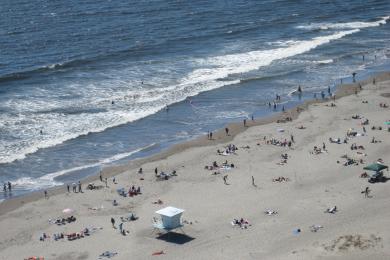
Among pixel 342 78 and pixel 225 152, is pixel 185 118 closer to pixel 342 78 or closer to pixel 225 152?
pixel 225 152

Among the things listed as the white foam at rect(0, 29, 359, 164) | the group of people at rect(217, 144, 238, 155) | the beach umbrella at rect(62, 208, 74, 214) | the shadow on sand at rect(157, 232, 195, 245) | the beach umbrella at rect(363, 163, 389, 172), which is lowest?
the shadow on sand at rect(157, 232, 195, 245)

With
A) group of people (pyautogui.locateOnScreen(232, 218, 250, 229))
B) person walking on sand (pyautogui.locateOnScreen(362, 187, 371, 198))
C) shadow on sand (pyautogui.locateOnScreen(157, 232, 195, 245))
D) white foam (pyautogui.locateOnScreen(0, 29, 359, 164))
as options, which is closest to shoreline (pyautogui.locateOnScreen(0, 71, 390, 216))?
white foam (pyautogui.locateOnScreen(0, 29, 359, 164))

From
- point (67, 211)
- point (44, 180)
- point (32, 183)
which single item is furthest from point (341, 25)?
point (67, 211)

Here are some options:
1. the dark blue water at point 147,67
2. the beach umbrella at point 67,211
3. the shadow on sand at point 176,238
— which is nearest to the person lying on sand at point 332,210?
the shadow on sand at point 176,238

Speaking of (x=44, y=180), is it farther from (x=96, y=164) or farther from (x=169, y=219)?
(x=169, y=219)

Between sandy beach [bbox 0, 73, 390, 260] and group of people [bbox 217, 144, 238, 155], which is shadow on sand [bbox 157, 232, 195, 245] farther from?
group of people [bbox 217, 144, 238, 155]

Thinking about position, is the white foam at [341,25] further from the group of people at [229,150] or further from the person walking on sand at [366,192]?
the person walking on sand at [366,192]

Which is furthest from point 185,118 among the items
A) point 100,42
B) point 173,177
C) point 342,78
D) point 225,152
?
point 100,42

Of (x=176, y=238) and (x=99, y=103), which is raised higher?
(x=99, y=103)
